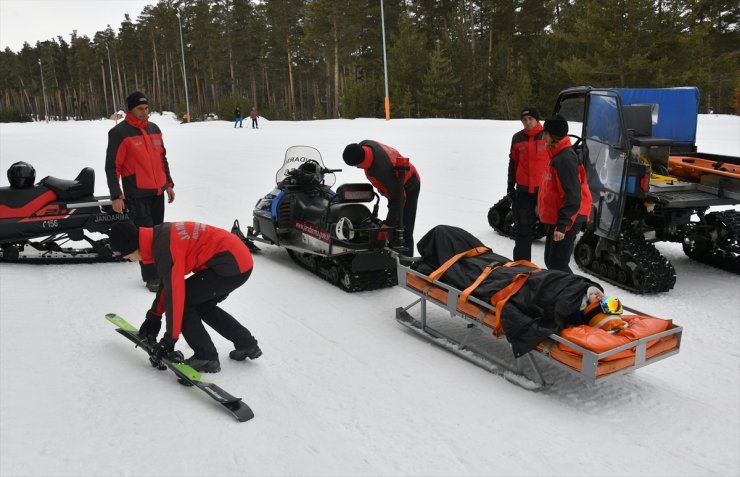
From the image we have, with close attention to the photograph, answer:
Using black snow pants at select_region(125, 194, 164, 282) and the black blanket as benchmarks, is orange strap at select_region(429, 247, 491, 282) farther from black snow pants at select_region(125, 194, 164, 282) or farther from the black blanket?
black snow pants at select_region(125, 194, 164, 282)

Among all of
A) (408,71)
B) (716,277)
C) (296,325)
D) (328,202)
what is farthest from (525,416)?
(408,71)

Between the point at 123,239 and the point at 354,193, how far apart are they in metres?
2.92

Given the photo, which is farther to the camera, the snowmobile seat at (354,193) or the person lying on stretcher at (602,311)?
the snowmobile seat at (354,193)

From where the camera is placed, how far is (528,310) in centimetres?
395

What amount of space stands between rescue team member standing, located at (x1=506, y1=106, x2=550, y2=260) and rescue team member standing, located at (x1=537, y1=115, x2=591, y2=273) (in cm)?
83

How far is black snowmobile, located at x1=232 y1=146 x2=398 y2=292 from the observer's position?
19.3 feet

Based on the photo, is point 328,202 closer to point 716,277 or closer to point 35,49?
point 716,277

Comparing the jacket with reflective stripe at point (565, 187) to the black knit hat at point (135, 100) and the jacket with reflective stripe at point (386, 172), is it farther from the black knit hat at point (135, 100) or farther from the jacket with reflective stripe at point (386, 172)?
the black knit hat at point (135, 100)

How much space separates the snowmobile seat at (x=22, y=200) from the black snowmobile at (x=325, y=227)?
2313mm

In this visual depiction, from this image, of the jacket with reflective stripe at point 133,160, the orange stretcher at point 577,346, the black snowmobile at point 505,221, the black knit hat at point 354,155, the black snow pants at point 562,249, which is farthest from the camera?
the black snowmobile at point 505,221

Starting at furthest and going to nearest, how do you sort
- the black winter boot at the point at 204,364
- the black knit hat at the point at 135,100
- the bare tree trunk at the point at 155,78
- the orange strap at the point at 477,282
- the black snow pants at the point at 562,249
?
the bare tree trunk at the point at 155,78 < the black knit hat at the point at 135,100 < the black snow pants at the point at 562,249 < the orange strap at the point at 477,282 < the black winter boot at the point at 204,364

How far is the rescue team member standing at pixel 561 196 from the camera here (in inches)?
195

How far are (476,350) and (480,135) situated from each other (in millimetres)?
14534

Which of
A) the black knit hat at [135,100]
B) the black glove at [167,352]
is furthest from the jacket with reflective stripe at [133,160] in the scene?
the black glove at [167,352]
